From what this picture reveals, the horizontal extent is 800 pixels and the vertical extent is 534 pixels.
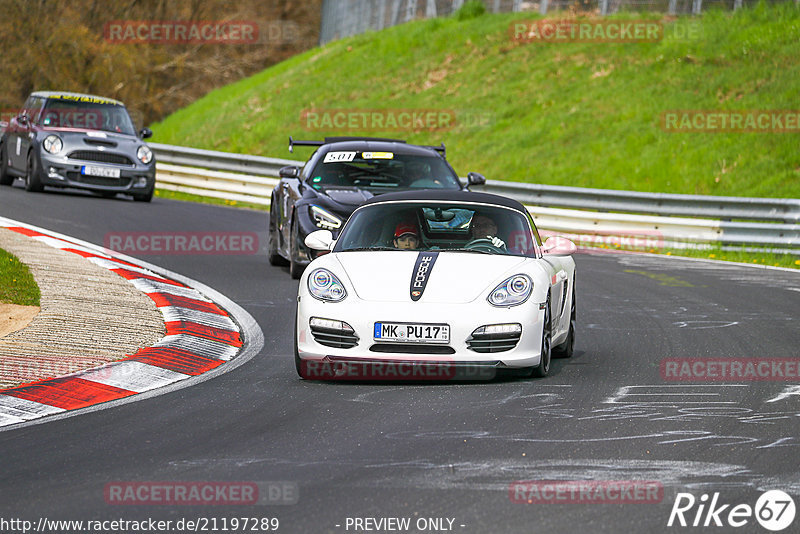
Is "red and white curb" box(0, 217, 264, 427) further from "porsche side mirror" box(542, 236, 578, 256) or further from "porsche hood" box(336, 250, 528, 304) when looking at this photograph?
"porsche side mirror" box(542, 236, 578, 256)

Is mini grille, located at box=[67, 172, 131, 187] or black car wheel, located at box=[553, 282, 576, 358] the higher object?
black car wheel, located at box=[553, 282, 576, 358]

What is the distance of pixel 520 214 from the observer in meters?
9.08

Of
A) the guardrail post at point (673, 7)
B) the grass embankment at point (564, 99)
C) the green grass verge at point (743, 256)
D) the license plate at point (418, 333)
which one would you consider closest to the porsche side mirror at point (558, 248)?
the license plate at point (418, 333)

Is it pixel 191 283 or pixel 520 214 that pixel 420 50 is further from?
pixel 520 214

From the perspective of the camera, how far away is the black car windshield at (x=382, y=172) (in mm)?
13633

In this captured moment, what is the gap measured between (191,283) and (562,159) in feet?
49.1

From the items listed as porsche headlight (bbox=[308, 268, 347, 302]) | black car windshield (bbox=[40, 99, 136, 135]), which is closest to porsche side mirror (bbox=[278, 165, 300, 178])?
porsche headlight (bbox=[308, 268, 347, 302])

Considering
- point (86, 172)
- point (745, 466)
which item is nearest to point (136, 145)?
point (86, 172)

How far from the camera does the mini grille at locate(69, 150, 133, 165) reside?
20.0m

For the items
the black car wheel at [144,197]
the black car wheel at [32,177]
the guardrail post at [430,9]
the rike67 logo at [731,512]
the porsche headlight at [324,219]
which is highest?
the guardrail post at [430,9]

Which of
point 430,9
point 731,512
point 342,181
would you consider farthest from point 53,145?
point 430,9

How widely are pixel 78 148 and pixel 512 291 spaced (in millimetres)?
13586

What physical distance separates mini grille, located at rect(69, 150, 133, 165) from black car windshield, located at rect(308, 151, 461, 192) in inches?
285

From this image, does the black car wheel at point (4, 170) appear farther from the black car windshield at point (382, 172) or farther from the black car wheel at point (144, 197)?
the black car windshield at point (382, 172)
